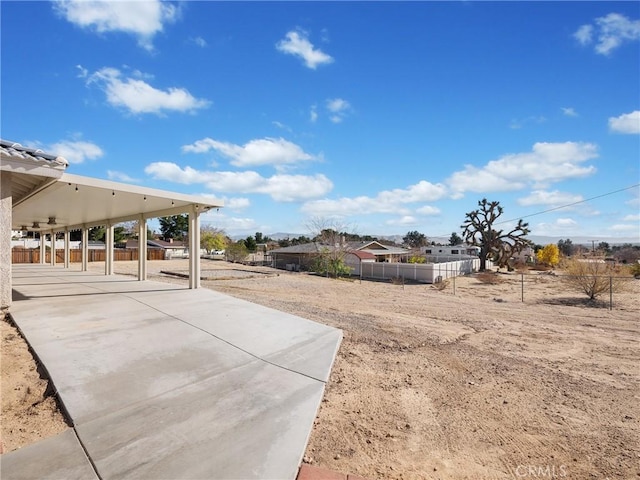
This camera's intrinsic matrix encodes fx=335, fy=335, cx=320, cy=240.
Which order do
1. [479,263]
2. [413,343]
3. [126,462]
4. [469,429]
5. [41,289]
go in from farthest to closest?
[479,263]
[41,289]
[413,343]
[469,429]
[126,462]

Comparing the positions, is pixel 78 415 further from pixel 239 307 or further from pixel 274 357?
pixel 239 307

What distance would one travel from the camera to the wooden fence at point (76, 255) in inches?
1161

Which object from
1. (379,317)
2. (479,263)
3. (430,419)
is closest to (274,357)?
(430,419)

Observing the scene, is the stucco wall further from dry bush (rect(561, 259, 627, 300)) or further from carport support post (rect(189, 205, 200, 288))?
dry bush (rect(561, 259, 627, 300))

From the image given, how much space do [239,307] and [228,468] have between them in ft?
19.3

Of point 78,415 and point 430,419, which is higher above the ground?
point 78,415

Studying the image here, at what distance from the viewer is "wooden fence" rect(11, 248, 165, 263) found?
29500mm

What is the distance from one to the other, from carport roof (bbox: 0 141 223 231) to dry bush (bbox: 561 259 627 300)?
Result: 17524 millimetres

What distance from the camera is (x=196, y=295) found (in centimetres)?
994

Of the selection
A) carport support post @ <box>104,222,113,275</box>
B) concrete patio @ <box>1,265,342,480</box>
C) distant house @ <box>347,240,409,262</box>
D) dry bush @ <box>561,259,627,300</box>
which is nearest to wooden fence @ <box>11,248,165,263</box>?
carport support post @ <box>104,222,113,275</box>

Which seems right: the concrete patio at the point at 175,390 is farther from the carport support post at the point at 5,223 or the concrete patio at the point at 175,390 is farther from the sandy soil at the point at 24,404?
the carport support post at the point at 5,223

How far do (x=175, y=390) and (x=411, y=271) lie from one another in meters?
24.6

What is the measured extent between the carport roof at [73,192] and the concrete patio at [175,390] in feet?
9.12

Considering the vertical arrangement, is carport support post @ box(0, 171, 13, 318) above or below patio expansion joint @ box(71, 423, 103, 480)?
above
